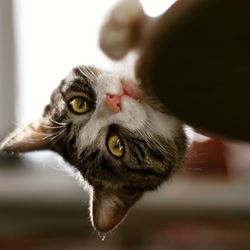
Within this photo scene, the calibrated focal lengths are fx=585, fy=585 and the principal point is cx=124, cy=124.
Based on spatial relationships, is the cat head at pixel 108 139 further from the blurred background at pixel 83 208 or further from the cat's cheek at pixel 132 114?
the blurred background at pixel 83 208

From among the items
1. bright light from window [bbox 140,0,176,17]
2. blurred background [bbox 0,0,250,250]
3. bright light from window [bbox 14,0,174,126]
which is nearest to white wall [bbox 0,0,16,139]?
blurred background [bbox 0,0,250,250]

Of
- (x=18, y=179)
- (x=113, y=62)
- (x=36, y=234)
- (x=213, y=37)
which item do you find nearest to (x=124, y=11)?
(x=113, y=62)

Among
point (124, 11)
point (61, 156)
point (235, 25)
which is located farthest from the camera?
point (61, 156)

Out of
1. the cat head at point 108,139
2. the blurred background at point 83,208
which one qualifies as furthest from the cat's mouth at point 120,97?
the blurred background at point 83,208

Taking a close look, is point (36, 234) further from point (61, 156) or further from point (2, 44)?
point (61, 156)

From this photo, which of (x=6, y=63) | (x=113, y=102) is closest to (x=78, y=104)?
(x=113, y=102)

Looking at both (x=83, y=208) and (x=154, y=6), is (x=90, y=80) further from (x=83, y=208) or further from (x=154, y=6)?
(x=83, y=208)

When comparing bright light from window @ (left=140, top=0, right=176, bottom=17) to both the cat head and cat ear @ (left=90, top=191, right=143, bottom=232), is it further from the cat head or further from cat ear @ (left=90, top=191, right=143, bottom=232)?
cat ear @ (left=90, top=191, right=143, bottom=232)
